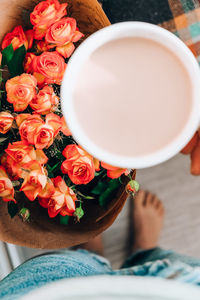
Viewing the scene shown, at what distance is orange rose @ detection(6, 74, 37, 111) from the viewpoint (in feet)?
1.50

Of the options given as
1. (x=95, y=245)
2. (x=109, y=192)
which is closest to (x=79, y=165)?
(x=109, y=192)

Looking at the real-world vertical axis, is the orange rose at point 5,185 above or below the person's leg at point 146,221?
above

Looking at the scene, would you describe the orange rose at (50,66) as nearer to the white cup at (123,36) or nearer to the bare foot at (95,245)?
the white cup at (123,36)

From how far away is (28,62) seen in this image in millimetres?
528

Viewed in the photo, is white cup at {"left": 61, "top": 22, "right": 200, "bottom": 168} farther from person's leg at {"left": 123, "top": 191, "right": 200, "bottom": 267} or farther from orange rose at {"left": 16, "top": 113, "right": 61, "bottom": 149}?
person's leg at {"left": 123, "top": 191, "right": 200, "bottom": 267}

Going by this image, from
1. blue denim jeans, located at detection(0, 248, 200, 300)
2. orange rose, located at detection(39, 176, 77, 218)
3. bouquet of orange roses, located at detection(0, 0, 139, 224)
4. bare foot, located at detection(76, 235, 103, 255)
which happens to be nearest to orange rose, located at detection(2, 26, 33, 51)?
bouquet of orange roses, located at detection(0, 0, 139, 224)

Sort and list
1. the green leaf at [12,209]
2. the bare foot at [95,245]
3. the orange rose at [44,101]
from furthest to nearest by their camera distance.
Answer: the bare foot at [95,245] < the green leaf at [12,209] < the orange rose at [44,101]

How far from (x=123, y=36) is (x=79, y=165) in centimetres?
18

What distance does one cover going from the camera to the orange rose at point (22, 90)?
18.0 inches

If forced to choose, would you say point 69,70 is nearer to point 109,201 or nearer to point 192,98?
point 192,98

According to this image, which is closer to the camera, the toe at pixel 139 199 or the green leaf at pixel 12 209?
the green leaf at pixel 12 209

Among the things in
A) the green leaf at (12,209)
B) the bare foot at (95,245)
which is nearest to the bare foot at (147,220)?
the bare foot at (95,245)

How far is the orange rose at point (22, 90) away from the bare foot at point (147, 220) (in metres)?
0.74

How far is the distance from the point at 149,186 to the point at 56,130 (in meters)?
0.73
